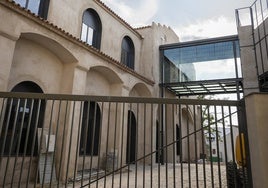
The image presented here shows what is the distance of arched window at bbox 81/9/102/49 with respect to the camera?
11586 mm

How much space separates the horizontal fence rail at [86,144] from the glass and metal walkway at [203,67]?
9.97ft

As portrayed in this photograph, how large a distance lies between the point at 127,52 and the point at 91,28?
3.51m

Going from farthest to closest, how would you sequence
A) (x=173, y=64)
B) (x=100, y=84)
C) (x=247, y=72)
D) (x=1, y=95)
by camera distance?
(x=173, y=64), (x=100, y=84), (x=247, y=72), (x=1, y=95)

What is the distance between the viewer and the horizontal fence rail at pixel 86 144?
3.45 meters

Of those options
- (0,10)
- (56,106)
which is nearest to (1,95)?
(0,10)

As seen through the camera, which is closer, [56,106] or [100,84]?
[56,106]

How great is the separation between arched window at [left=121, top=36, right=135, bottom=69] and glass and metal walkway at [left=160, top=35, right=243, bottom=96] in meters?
2.23

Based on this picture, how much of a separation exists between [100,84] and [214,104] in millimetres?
8599

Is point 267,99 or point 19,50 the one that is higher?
point 19,50

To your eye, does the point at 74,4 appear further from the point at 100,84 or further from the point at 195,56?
the point at 195,56

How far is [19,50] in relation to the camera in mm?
7703

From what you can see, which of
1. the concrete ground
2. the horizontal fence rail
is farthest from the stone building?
the concrete ground

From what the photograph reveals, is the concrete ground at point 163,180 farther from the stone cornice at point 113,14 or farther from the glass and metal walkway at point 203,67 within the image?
the stone cornice at point 113,14

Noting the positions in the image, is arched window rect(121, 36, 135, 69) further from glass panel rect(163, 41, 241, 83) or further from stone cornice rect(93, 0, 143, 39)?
glass panel rect(163, 41, 241, 83)
